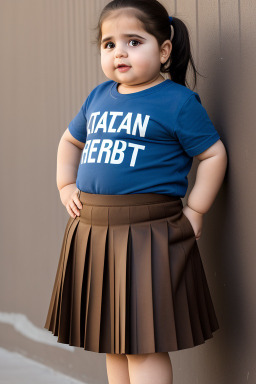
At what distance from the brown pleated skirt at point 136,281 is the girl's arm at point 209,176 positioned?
0.06m

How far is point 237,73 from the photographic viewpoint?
188cm

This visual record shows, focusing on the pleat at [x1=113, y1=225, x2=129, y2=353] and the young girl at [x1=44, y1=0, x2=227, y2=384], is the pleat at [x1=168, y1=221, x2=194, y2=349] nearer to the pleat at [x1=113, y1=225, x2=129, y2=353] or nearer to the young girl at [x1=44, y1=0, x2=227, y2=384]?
the young girl at [x1=44, y1=0, x2=227, y2=384]

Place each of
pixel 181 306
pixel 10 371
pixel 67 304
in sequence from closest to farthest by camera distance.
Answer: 1. pixel 181 306
2. pixel 67 304
3. pixel 10 371

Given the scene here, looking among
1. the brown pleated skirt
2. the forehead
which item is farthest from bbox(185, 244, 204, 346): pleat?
the forehead

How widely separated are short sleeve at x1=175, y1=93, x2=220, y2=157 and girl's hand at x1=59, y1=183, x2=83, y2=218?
0.37 metres

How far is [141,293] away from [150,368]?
0.22 metres

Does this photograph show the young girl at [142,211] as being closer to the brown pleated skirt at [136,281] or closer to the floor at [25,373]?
the brown pleated skirt at [136,281]

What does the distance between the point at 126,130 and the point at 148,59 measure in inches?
8.0

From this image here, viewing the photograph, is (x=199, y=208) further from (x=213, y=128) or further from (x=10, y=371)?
(x=10, y=371)

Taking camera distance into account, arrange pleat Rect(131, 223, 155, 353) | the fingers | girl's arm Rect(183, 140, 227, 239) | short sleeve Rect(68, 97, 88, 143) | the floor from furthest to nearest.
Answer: the floor
short sleeve Rect(68, 97, 88, 143)
the fingers
girl's arm Rect(183, 140, 227, 239)
pleat Rect(131, 223, 155, 353)

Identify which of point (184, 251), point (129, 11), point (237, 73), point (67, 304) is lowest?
point (67, 304)

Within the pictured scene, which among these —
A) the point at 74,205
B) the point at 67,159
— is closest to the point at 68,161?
the point at 67,159

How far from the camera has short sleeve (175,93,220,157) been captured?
1.82m

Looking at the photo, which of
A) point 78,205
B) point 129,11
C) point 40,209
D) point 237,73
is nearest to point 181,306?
point 78,205
